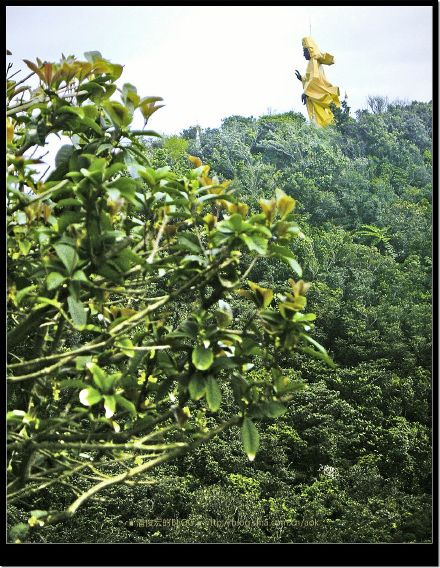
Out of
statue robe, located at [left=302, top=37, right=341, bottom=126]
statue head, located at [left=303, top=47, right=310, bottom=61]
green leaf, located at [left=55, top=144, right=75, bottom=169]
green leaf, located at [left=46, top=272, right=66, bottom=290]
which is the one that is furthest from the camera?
statue head, located at [left=303, top=47, right=310, bottom=61]

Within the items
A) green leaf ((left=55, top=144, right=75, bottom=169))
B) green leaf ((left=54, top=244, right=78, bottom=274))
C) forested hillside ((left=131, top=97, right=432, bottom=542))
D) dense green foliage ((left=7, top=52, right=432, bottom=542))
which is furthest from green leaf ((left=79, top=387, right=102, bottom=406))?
forested hillside ((left=131, top=97, right=432, bottom=542))

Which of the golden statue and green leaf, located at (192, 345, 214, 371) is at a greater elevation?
the golden statue

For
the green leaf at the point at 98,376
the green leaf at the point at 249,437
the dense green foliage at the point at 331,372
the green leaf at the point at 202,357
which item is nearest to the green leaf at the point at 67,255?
the green leaf at the point at 98,376

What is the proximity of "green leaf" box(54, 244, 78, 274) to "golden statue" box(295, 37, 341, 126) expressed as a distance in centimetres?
156

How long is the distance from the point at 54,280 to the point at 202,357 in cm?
35

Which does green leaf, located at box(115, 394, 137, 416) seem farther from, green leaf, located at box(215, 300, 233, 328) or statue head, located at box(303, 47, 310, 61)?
statue head, located at box(303, 47, 310, 61)

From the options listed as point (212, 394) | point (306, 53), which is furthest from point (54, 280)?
point (306, 53)

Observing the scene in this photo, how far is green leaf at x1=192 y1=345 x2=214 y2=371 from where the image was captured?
1.78 metres

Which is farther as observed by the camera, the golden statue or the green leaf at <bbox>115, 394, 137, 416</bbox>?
the golden statue

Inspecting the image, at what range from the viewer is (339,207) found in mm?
4719

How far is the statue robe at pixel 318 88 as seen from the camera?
309cm

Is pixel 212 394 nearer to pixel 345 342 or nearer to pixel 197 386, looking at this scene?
pixel 197 386

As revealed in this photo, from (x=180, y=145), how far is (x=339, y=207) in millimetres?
971
